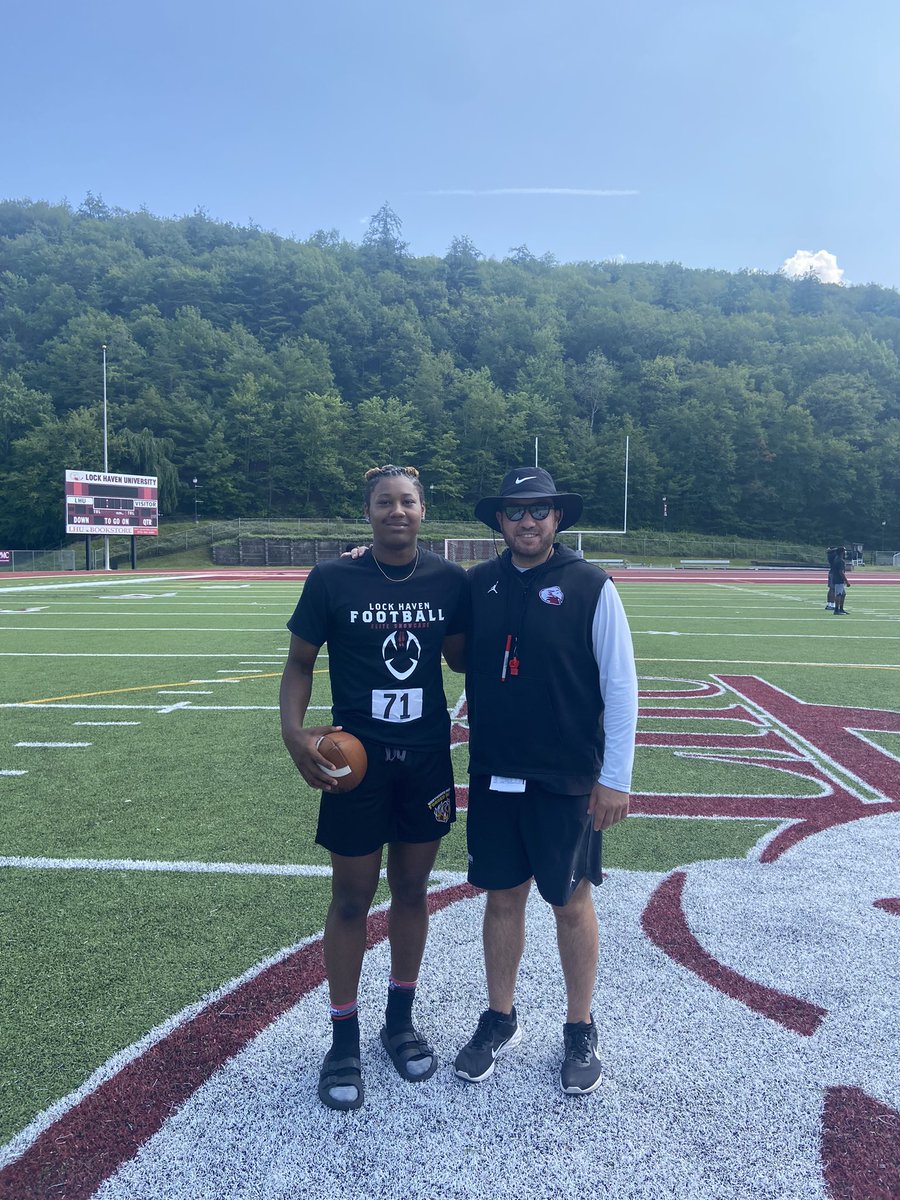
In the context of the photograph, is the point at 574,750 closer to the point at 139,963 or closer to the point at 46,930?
the point at 139,963

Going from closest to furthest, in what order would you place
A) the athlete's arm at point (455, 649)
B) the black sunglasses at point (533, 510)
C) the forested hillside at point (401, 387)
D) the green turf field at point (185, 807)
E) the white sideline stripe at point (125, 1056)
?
1. the white sideline stripe at point (125, 1056)
2. the black sunglasses at point (533, 510)
3. the athlete's arm at point (455, 649)
4. the green turf field at point (185, 807)
5. the forested hillside at point (401, 387)

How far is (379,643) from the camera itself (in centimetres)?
262

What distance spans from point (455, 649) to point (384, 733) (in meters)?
0.42

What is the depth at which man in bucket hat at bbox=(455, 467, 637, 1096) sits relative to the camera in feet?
8.36

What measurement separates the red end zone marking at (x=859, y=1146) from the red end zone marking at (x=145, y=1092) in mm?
1834

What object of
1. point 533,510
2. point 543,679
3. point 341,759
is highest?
point 533,510

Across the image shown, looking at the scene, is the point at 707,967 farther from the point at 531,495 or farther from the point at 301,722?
the point at 531,495

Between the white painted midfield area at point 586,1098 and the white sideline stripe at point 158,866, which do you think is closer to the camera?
the white painted midfield area at point 586,1098

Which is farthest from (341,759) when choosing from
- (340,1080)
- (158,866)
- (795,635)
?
(795,635)

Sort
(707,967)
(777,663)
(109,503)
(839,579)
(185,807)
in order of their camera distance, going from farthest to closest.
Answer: (109,503), (839,579), (777,663), (185,807), (707,967)

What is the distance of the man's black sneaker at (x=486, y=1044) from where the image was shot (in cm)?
253

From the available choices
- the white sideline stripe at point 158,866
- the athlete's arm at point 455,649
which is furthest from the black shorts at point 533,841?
the white sideline stripe at point 158,866

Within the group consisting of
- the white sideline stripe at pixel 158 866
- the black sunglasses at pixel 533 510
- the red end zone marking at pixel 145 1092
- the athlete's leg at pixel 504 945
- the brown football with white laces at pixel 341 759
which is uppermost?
the black sunglasses at pixel 533 510

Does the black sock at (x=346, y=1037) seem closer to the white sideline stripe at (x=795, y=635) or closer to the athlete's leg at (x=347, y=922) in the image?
the athlete's leg at (x=347, y=922)
